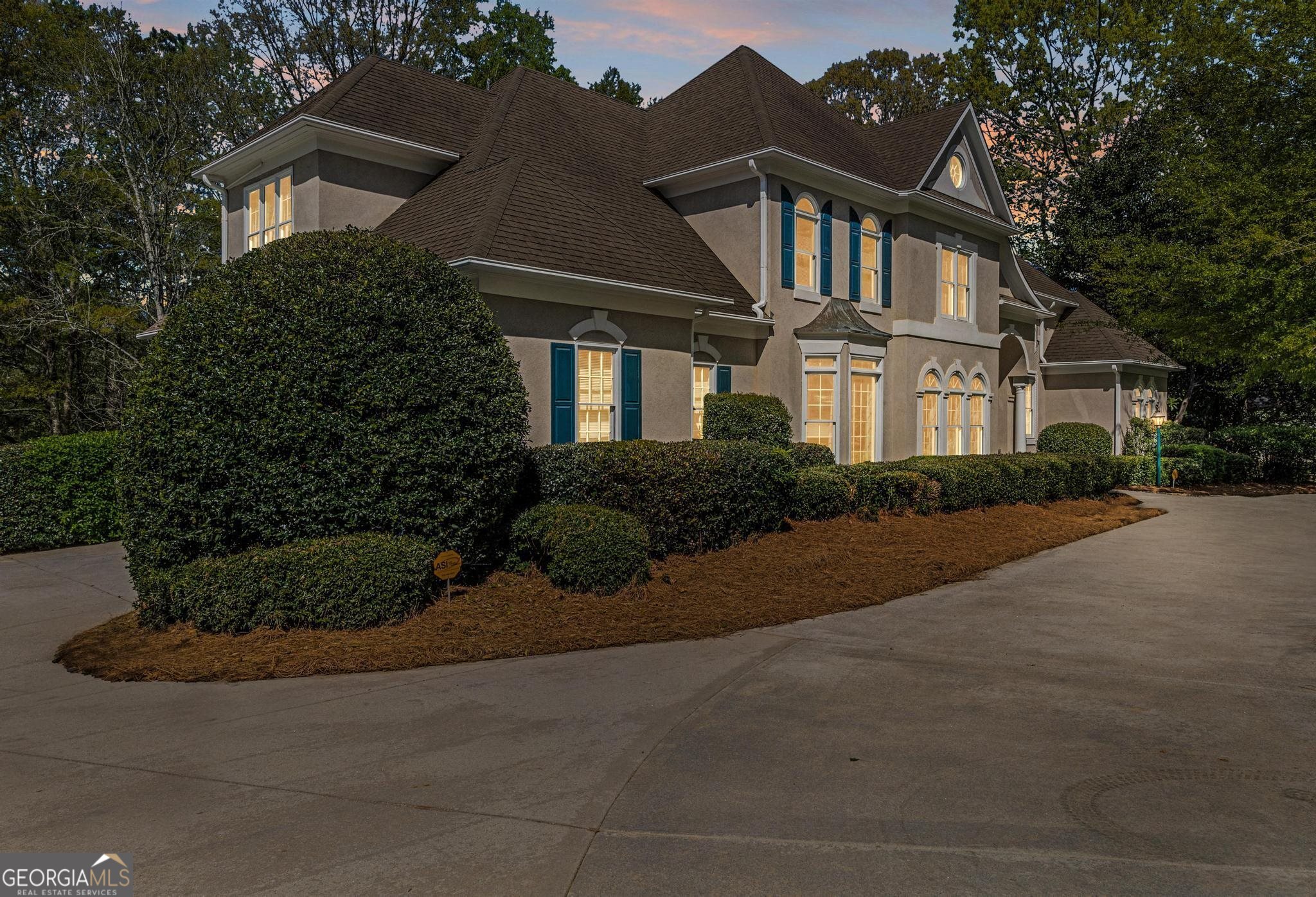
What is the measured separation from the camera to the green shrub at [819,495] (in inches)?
530

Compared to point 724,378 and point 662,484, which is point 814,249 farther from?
point 662,484

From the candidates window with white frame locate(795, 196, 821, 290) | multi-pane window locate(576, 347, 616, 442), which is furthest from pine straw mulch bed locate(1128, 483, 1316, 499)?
multi-pane window locate(576, 347, 616, 442)

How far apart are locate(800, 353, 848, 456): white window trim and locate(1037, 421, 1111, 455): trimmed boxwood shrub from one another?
11.4 metres

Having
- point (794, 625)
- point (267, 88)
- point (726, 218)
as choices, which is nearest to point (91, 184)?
point (267, 88)

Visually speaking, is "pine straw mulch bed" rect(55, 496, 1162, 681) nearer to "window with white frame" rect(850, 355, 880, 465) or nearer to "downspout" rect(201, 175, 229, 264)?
"window with white frame" rect(850, 355, 880, 465)

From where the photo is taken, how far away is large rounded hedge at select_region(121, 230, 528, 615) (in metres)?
7.93

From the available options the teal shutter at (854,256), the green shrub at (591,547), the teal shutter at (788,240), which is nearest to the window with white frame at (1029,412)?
the teal shutter at (854,256)

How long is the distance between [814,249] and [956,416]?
21.7ft

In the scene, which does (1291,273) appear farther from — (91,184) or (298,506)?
(91,184)

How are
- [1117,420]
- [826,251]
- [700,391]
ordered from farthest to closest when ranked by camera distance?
[1117,420], [826,251], [700,391]

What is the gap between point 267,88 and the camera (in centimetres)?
2927

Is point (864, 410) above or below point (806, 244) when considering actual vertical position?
below

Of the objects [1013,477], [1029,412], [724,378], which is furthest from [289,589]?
[1029,412]

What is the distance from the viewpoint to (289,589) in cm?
771
